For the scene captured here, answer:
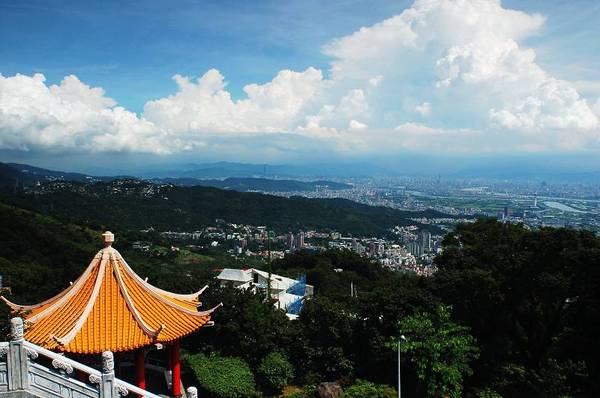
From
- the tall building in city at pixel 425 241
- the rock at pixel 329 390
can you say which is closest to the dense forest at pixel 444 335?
the rock at pixel 329 390

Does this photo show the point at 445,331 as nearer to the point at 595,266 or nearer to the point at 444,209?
the point at 595,266

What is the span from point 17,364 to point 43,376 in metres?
0.39

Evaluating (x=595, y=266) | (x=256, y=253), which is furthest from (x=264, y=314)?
(x=256, y=253)

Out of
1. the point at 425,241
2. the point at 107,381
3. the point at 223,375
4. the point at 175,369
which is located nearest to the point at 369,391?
the point at 223,375

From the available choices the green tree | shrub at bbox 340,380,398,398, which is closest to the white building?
shrub at bbox 340,380,398,398

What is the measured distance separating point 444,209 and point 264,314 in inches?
7166

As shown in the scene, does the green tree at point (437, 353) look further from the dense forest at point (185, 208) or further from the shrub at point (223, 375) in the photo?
the dense forest at point (185, 208)

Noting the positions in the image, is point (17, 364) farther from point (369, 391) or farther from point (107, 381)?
point (369, 391)

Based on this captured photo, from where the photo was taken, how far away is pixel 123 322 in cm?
1057

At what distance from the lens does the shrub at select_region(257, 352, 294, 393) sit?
54.3ft

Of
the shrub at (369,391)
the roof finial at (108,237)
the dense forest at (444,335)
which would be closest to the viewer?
the roof finial at (108,237)

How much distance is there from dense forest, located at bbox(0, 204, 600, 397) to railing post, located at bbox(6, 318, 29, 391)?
9.17 meters

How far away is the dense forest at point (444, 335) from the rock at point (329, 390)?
511mm

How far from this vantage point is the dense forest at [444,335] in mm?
15578
